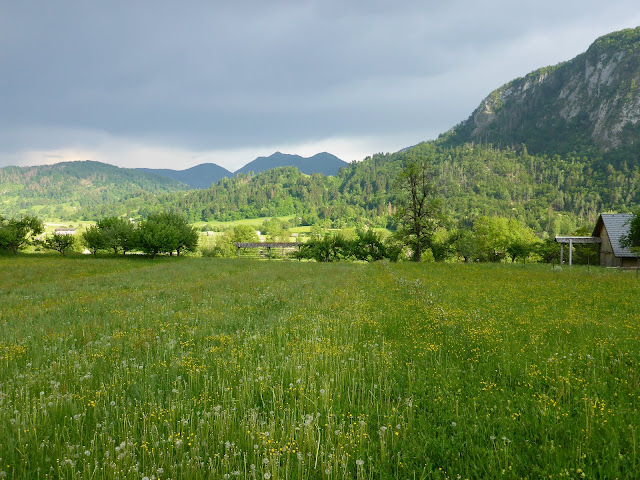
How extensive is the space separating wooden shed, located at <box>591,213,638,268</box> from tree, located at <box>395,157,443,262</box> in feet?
86.1

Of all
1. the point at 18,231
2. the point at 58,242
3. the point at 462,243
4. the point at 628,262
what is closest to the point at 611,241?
the point at 628,262

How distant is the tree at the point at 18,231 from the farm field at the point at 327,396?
7322cm

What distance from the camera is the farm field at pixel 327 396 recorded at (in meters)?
3.77

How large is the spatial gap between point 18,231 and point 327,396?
88.4 m

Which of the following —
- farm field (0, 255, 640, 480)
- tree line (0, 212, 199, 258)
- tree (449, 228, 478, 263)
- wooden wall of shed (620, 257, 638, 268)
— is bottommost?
wooden wall of shed (620, 257, 638, 268)

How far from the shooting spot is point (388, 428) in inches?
174

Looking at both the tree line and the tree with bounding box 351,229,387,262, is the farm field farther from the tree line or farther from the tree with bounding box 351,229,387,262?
the tree line

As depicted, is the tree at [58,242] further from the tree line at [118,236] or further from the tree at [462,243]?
the tree at [462,243]

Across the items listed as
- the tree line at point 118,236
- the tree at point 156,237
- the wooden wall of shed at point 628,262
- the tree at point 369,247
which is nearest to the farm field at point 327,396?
the wooden wall of shed at point 628,262

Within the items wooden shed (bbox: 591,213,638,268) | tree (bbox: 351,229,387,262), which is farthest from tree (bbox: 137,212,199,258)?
wooden shed (bbox: 591,213,638,268)

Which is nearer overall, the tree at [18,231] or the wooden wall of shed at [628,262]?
the wooden wall of shed at [628,262]

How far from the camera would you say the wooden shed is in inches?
1807

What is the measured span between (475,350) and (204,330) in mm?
7747

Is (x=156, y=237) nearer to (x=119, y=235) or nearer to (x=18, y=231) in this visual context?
(x=119, y=235)
